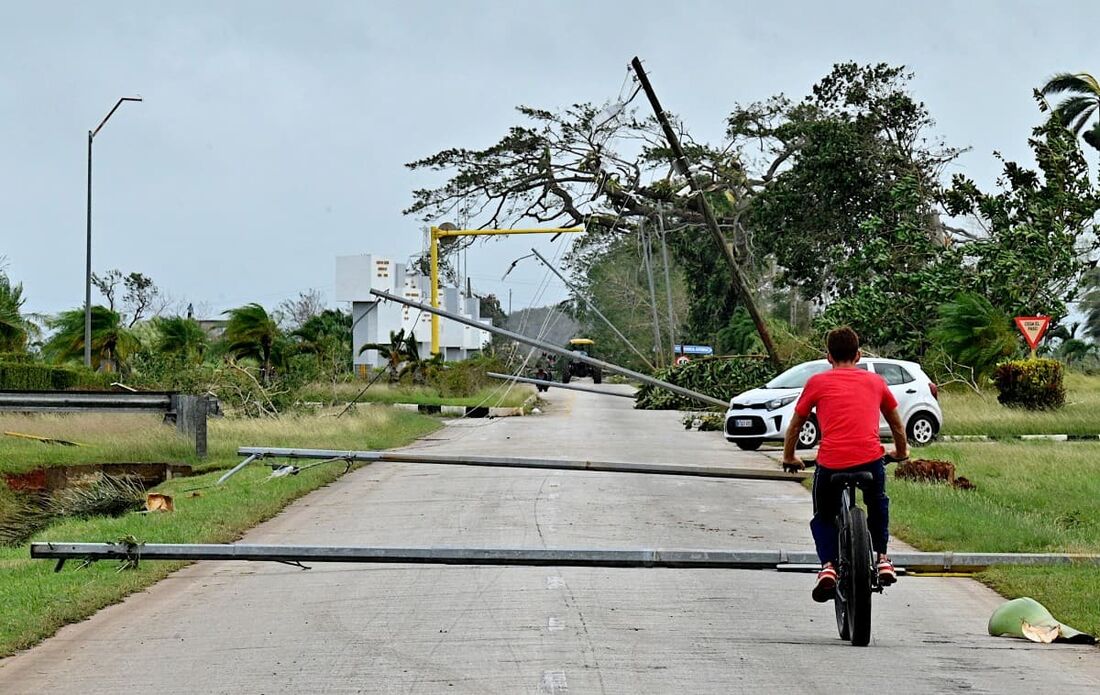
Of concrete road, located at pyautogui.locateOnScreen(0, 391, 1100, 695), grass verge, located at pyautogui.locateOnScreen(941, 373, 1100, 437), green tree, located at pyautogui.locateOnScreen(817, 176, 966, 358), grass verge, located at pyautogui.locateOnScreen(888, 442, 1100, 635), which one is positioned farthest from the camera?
green tree, located at pyautogui.locateOnScreen(817, 176, 966, 358)

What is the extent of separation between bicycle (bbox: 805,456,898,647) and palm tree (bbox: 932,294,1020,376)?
31872mm

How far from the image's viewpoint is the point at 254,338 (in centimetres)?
3684

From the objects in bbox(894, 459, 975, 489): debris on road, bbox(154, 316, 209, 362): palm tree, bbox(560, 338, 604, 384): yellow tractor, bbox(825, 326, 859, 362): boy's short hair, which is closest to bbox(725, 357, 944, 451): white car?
bbox(894, 459, 975, 489): debris on road

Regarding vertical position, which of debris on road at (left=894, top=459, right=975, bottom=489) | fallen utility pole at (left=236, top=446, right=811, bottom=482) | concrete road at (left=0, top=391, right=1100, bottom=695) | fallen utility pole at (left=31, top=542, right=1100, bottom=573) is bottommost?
concrete road at (left=0, top=391, right=1100, bottom=695)

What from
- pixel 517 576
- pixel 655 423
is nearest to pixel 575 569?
pixel 517 576

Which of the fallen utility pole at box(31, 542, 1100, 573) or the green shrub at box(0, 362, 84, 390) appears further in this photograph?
the green shrub at box(0, 362, 84, 390)

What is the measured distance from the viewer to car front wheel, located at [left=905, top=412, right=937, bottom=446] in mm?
26906

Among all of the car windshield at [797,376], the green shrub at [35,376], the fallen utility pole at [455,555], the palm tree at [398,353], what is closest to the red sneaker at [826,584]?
the fallen utility pole at [455,555]

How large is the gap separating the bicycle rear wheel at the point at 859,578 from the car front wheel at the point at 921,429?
19097 millimetres

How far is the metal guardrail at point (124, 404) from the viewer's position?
22328 mm

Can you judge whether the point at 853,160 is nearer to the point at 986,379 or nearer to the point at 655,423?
the point at 986,379

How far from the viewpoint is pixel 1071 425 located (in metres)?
31.9

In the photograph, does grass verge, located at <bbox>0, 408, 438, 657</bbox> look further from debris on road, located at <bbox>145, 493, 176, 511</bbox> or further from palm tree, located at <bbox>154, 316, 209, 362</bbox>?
palm tree, located at <bbox>154, 316, 209, 362</bbox>

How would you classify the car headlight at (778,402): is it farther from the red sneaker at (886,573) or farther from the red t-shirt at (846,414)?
the red sneaker at (886,573)
